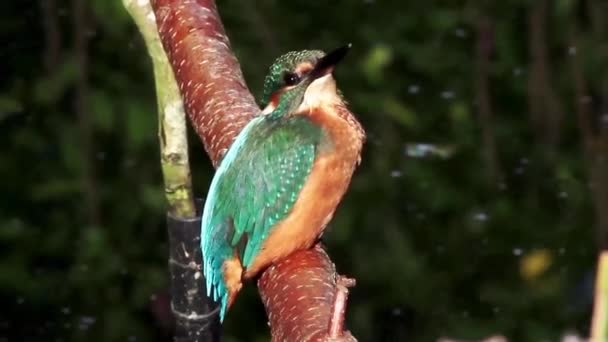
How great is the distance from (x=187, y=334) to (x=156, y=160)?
1.36 metres

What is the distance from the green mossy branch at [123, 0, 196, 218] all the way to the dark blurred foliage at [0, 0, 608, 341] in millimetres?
1079

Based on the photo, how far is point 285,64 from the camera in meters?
1.30

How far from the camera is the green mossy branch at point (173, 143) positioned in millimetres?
1327

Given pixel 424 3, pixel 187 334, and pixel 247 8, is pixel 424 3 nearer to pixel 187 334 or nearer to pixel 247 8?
pixel 247 8

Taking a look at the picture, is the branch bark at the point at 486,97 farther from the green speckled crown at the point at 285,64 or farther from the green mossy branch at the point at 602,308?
the green mossy branch at the point at 602,308

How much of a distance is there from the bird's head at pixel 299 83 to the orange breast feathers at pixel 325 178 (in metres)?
Answer: 0.02

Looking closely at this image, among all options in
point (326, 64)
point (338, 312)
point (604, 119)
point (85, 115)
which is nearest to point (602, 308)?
point (338, 312)

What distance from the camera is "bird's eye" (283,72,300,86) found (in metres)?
1.30

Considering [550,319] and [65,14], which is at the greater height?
[65,14]

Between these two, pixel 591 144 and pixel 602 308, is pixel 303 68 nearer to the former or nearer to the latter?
pixel 602 308

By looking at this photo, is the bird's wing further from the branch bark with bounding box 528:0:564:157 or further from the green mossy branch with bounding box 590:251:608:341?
the branch bark with bounding box 528:0:564:157

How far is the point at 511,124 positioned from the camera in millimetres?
2777

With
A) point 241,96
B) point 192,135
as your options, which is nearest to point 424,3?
point 192,135

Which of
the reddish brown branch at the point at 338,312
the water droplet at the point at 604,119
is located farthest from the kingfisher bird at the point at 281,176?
the water droplet at the point at 604,119
